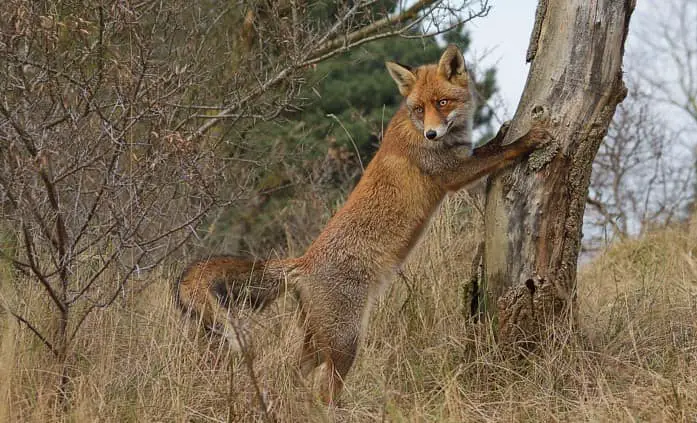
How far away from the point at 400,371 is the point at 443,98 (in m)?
2.03

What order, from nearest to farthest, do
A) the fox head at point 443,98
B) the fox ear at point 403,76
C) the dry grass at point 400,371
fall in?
the dry grass at point 400,371 < the fox head at point 443,98 < the fox ear at point 403,76

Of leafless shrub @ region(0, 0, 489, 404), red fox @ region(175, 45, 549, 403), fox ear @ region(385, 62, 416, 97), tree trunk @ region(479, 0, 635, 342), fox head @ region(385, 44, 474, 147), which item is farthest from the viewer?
fox ear @ region(385, 62, 416, 97)

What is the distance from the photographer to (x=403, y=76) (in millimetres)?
6582

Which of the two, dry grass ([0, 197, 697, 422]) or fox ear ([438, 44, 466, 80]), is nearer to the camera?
dry grass ([0, 197, 697, 422])

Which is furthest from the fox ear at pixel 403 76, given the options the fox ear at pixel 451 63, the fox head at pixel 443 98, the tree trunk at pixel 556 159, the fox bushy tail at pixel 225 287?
the fox bushy tail at pixel 225 287

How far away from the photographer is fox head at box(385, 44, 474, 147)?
20.3ft

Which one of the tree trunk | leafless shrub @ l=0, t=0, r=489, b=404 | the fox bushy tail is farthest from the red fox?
leafless shrub @ l=0, t=0, r=489, b=404

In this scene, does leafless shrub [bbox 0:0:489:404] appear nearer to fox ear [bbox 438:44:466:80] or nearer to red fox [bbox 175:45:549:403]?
red fox [bbox 175:45:549:403]

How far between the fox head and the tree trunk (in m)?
0.66

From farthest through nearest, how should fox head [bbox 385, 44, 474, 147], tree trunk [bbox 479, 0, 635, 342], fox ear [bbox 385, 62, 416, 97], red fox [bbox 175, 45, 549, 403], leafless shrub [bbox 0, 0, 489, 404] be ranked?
fox ear [bbox 385, 62, 416, 97] → fox head [bbox 385, 44, 474, 147] → red fox [bbox 175, 45, 549, 403] → tree trunk [bbox 479, 0, 635, 342] → leafless shrub [bbox 0, 0, 489, 404]

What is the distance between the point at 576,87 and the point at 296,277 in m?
2.26

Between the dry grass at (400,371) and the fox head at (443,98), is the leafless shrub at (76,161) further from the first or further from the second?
the fox head at (443,98)

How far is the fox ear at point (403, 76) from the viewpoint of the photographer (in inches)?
257

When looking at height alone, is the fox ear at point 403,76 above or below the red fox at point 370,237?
above
